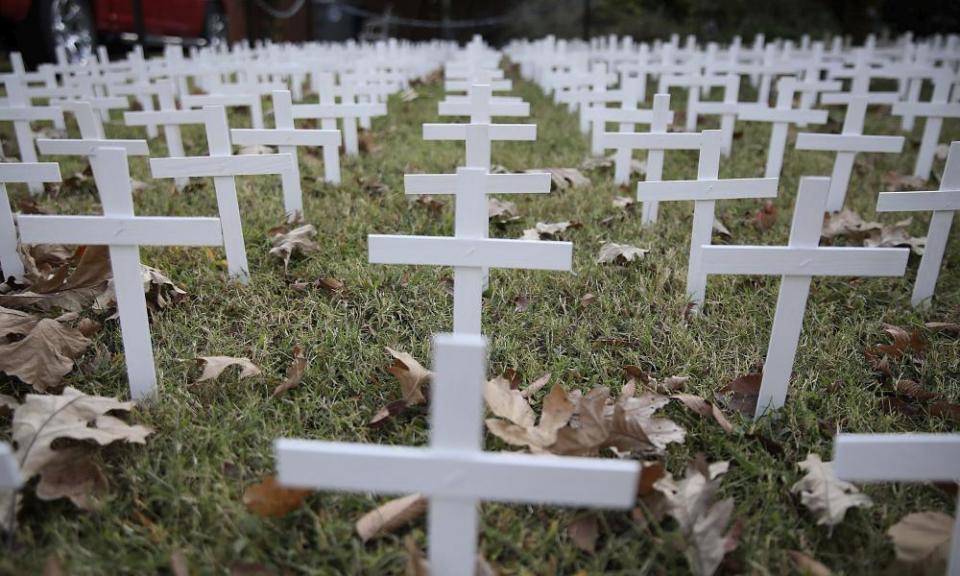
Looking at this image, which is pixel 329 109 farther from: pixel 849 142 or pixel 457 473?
pixel 457 473

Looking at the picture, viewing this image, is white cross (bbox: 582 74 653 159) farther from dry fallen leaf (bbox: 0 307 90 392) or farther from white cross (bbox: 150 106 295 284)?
dry fallen leaf (bbox: 0 307 90 392)

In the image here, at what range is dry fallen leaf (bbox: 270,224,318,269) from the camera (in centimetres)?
299

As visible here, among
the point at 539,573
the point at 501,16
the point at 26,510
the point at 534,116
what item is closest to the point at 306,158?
the point at 534,116

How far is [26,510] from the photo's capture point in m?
1.62

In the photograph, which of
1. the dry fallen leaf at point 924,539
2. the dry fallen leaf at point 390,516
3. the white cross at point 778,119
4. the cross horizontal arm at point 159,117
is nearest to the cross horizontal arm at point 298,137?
the cross horizontal arm at point 159,117

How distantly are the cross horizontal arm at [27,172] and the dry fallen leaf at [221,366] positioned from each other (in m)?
0.88

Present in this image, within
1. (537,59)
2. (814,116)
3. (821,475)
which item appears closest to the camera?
(821,475)

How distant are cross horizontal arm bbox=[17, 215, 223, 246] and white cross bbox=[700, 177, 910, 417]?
1362mm

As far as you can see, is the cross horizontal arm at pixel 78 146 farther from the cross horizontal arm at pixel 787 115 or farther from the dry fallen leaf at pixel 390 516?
the cross horizontal arm at pixel 787 115

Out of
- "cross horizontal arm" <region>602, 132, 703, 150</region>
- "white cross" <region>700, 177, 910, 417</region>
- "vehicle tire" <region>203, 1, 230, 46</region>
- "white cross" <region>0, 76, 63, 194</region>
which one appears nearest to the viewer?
"white cross" <region>700, 177, 910, 417</region>

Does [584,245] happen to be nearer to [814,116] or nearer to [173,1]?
[814,116]

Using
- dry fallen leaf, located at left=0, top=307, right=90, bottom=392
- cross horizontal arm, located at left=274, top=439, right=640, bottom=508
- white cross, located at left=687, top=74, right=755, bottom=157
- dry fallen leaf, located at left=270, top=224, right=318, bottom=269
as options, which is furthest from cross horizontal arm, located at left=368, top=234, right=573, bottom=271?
white cross, located at left=687, top=74, right=755, bottom=157

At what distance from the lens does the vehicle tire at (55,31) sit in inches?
319

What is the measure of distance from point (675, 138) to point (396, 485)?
249 centimetres
